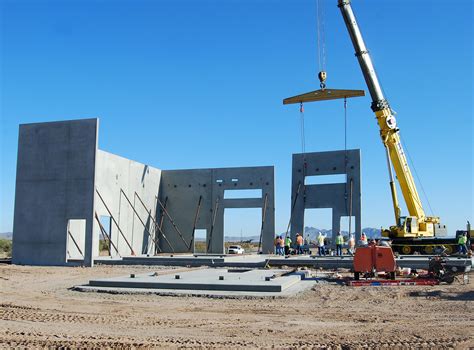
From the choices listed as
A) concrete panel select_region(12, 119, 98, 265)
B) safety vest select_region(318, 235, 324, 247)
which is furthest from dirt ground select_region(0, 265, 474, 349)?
safety vest select_region(318, 235, 324, 247)

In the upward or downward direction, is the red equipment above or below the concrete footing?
above

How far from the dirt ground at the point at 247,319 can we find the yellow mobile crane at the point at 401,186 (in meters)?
11.2

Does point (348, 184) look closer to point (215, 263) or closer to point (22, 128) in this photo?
point (215, 263)

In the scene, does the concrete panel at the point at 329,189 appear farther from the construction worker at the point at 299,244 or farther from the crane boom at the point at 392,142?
the crane boom at the point at 392,142

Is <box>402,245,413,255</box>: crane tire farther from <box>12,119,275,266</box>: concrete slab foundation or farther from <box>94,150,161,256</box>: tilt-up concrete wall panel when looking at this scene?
<box>94,150,161,256</box>: tilt-up concrete wall panel

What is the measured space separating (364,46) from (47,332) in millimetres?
19220

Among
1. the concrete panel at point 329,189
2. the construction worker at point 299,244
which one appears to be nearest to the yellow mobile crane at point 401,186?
the concrete panel at point 329,189

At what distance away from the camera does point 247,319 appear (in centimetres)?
828

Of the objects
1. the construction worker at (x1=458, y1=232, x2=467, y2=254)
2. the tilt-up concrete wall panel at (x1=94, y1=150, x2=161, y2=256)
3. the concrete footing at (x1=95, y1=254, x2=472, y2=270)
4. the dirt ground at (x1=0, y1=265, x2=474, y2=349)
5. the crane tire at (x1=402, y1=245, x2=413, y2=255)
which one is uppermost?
the tilt-up concrete wall panel at (x1=94, y1=150, x2=161, y2=256)

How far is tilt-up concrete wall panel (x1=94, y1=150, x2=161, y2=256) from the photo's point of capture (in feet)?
81.4

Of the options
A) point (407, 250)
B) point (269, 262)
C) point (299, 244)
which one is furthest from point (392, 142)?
point (269, 262)

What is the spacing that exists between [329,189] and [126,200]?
10981mm

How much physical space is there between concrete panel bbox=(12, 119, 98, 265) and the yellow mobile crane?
12250 millimetres

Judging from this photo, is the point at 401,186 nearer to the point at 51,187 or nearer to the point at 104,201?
the point at 104,201
